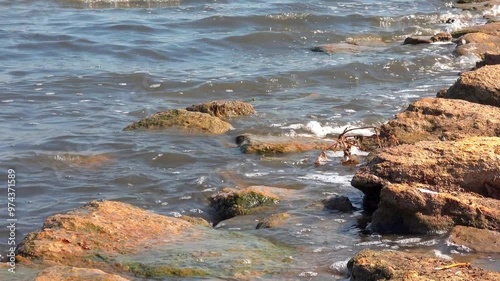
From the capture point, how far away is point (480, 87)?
333 inches

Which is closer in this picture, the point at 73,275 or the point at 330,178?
the point at 73,275

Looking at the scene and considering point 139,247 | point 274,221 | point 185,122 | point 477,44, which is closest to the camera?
point 139,247

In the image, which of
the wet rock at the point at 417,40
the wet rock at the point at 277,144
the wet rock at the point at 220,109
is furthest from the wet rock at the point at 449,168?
A: the wet rock at the point at 417,40

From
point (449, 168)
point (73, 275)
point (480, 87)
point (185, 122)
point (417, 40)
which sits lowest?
point (185, 122)

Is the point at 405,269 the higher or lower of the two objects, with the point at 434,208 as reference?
higher

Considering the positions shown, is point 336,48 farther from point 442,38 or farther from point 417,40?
point 442,38

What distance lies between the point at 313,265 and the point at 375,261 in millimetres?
847

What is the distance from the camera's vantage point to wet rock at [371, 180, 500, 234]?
5781mm

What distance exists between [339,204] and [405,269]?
226cm

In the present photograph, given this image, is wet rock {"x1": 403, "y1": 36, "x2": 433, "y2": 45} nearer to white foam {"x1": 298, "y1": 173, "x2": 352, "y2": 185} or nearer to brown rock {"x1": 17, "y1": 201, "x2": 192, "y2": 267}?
white foam {"x1": 298, "y1": 173, "x2": 352, "y2": 185}

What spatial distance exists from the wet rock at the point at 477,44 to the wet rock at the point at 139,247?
9.40m

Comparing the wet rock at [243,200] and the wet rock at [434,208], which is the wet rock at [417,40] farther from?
the wet rock at [434,208]

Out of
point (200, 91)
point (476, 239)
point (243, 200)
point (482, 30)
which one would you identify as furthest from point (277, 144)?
point (482, 30)

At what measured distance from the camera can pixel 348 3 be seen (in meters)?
20.6
